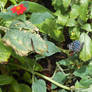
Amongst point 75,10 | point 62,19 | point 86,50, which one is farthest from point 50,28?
point 86,50

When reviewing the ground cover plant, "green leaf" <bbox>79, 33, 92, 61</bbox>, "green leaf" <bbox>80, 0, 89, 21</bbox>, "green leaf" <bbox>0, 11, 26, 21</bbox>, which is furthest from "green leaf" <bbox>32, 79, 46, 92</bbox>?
"green leaf" <bbox>80, 0, 89, 21</bbox>

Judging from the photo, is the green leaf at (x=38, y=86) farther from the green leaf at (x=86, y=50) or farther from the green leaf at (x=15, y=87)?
the green leaf at (x=86, y=50)

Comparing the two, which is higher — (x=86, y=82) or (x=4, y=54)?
(x=4, y=54)

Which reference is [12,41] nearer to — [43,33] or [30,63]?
[30,63]

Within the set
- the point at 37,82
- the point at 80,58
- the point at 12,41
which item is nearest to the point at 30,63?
the point at 37,82

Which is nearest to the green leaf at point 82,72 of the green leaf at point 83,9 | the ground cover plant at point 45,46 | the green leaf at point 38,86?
the ground cover plant at point 45,46

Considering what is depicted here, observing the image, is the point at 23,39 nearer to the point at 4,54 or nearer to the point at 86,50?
the point at 4,54

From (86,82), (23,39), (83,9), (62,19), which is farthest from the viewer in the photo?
(62,19)

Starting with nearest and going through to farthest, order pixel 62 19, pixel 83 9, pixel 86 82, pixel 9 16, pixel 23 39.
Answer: pixel 23 39
pixel 9 16
pixel 86 82
pixel 83 9
pixel 62 19
